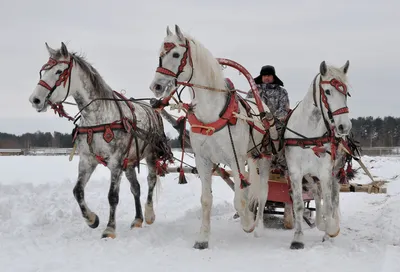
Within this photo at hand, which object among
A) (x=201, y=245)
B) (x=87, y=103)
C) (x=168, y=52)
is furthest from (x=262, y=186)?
(x=87, y=103)

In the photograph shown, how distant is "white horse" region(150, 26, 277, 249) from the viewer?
539cm

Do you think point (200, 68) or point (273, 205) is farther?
point (273, 205)

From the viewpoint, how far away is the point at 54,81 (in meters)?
6.07

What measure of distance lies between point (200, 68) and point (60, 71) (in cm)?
208

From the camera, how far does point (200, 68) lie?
561cm

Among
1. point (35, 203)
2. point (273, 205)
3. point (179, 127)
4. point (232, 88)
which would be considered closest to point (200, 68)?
point (232, 88)

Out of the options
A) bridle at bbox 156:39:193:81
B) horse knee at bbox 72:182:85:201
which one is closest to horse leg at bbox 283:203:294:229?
bridle at bbox 156:39:193:81

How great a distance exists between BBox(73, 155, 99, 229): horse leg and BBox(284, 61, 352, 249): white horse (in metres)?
2.97

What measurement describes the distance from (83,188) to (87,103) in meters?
1.29

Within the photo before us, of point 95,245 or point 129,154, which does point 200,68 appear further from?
point 95,245

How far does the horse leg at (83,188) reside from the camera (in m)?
6.45

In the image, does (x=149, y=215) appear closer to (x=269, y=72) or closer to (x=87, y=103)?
(x=87, y=103)

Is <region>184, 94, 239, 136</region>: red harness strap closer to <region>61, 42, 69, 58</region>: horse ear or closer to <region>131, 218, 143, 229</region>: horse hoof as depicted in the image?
<region>61, 42, 69, 58</region>: horse ear

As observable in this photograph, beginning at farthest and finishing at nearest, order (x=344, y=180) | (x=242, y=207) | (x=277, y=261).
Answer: (x=344, y=180) → (x=242, y=207) → (x=277, y=261)
